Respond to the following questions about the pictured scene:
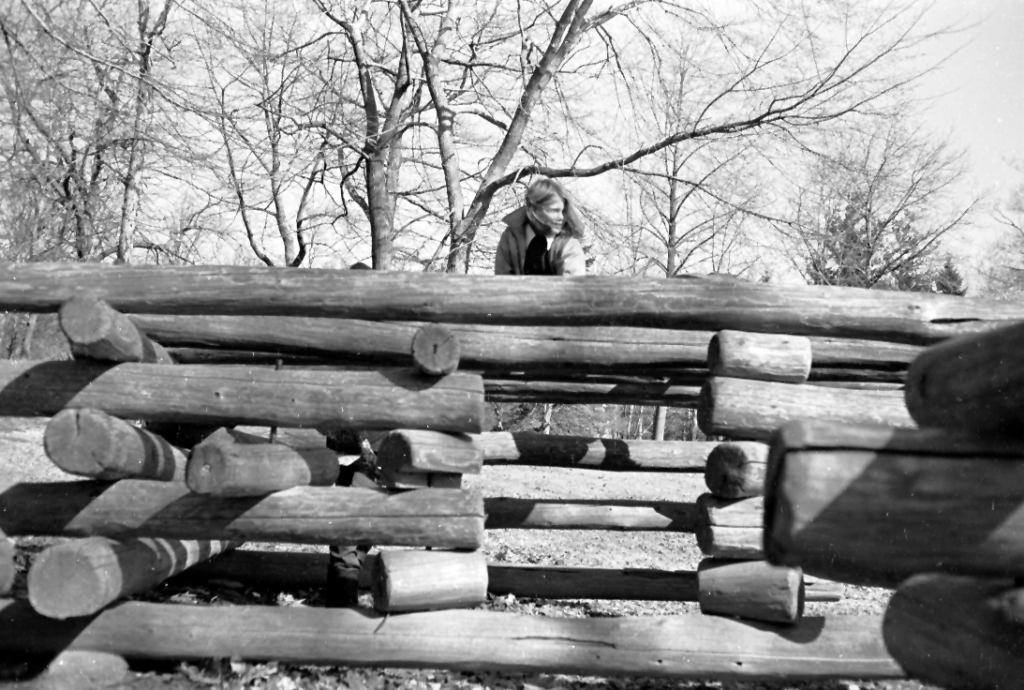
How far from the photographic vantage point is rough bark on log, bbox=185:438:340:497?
177 inches

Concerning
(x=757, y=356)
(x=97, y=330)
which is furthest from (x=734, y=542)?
(x=97, y=330)

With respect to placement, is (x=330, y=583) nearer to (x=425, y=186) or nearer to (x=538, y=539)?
(x=538, y=539)

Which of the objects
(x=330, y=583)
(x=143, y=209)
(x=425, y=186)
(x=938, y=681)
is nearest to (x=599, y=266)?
(x=425, y=186)

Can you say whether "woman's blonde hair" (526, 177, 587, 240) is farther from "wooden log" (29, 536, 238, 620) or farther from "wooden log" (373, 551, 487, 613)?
"wooden log" (29, 536, 238, 620)

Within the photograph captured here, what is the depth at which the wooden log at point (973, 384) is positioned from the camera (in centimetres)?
173

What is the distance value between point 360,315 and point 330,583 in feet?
6.25

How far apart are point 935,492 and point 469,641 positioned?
3.64 meters

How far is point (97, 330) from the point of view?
475cm

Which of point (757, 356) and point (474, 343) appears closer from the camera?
point (757, 356)

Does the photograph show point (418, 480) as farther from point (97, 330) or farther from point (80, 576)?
point (97, 330)

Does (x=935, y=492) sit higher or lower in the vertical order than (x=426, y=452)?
higher

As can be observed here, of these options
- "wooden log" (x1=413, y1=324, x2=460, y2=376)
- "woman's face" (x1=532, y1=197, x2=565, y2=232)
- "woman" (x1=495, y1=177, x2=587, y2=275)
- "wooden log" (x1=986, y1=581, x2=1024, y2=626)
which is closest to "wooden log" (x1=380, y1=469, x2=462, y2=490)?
"wooden log" (x1=413, y1=324, x2=460, y2=376)

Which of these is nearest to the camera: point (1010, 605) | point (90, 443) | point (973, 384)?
point (973, 384)

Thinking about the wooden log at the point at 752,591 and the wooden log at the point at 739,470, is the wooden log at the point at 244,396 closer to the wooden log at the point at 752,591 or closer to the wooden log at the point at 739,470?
the wooden log at the point at 739,470
